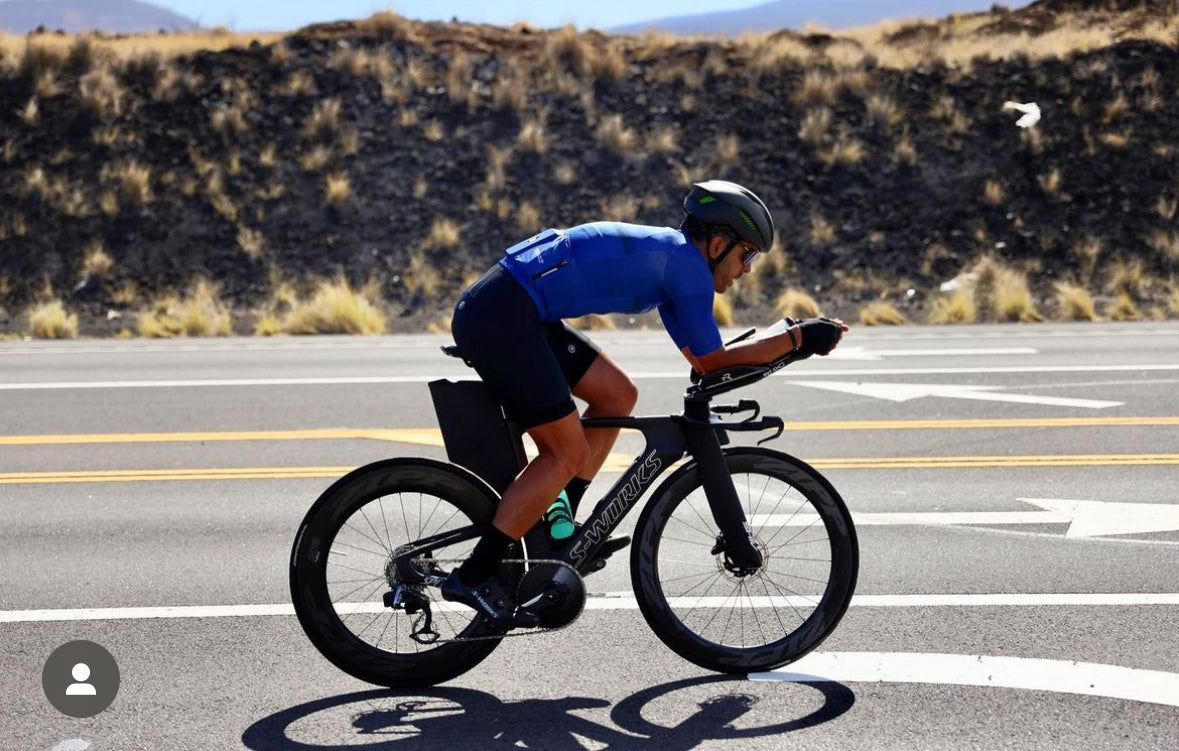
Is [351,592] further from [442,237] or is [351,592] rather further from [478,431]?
[442,237]

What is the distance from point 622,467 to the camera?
9.59m

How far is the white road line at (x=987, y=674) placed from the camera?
5.23 metres

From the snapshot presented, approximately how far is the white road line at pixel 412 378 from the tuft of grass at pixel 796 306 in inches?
249

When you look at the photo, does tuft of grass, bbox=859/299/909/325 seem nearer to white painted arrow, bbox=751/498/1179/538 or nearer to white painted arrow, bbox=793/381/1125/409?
white painted arrow, bbox=793/381/1125/409

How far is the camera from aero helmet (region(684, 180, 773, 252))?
5.19 metres

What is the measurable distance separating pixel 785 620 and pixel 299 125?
25.8m

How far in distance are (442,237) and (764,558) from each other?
2118cm

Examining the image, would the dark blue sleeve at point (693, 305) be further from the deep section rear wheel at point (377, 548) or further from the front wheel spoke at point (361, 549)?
the front wheel spoke at point (361, 549)

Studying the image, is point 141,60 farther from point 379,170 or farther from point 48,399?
point 48,399

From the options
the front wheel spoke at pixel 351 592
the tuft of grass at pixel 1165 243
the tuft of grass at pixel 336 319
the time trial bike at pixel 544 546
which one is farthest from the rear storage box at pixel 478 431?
the tuft of grass at pixel 1165 243

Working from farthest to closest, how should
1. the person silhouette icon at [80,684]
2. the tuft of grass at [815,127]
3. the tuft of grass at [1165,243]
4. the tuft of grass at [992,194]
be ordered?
the tuft of grass at [815,127] → the tuft of grass at [992,194] → the tuft of grass at [1165,243] → the person silhouette icon at [80,684]

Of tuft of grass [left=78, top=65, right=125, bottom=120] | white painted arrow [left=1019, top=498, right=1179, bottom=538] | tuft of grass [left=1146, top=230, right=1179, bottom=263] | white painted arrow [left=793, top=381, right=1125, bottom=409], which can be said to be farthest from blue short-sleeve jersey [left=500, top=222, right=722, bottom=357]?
tuft of grass [left=78, top=65, right=125, bottom=120]

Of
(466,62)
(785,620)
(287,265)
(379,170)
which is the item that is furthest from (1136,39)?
(785,620)

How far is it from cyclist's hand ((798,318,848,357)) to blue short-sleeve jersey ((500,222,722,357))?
0.30 metres
